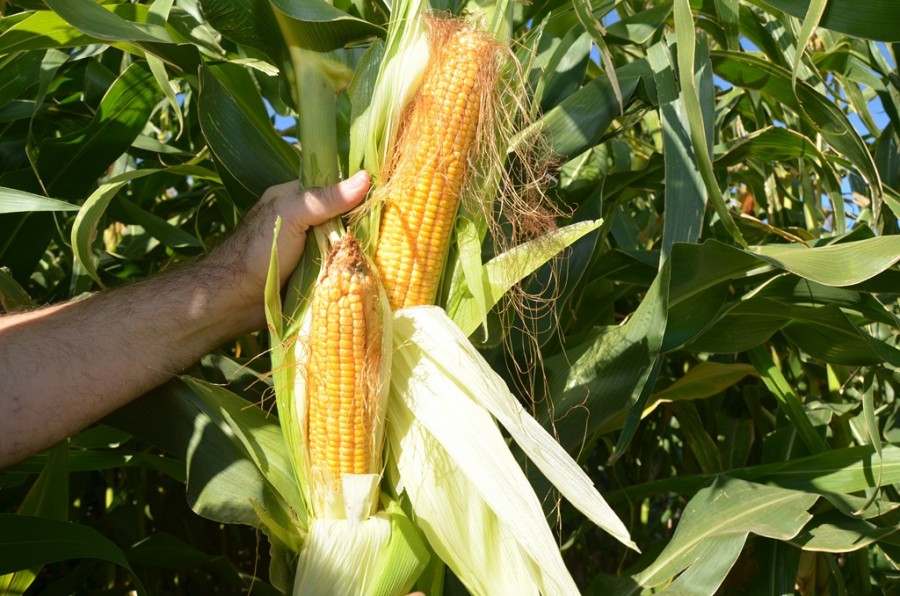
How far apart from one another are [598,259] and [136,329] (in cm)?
109

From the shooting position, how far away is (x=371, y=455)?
1.37 m

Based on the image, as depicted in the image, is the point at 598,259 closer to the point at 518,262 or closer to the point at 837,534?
the point at 518,262

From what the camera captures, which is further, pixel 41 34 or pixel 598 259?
pixel 598 259

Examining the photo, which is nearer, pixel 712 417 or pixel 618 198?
pixel 618 198

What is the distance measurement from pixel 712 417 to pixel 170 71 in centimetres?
202

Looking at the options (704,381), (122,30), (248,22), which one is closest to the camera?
(122,30)

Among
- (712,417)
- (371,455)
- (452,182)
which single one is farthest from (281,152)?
(712,417)

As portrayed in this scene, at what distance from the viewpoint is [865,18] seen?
1534 millimetres

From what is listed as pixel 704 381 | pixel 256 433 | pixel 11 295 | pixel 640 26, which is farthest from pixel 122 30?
pixel 704 381

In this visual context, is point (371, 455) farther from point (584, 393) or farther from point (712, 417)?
point (712, 417)

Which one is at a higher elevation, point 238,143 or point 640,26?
point 640,26

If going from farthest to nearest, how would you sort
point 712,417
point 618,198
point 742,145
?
point 712,417 < point 618,198 < point 742,145

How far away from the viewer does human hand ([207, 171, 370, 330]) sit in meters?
1.42

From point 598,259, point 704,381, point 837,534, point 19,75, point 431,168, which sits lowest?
point 837,534
